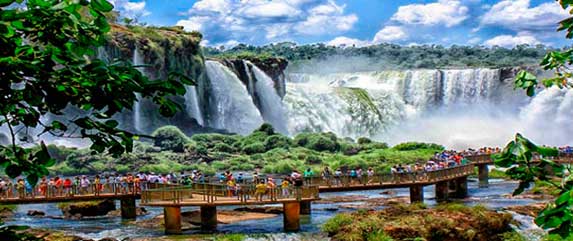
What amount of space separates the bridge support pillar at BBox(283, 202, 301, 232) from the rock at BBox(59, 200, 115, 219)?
9.08 metres

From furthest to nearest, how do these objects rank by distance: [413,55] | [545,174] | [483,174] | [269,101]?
1. [413,55]
2. [269,101]
3. [483,174]
4. [545,174]

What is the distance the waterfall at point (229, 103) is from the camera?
6450cm

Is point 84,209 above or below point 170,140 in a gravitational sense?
below

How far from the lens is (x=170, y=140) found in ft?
178

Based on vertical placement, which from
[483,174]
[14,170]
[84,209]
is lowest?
[84,209]

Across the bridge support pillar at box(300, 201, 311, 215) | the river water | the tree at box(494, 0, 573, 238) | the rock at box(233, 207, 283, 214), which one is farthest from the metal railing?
the tree at box(494, 0, 573, 238)

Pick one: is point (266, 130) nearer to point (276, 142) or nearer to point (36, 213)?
point (276, 142)

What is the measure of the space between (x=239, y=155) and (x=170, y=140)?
5.07 meters

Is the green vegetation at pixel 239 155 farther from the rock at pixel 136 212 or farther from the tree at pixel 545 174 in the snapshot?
the tree at pixel 545 174

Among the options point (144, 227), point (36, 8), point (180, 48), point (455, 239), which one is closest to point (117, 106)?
point (36, 8)

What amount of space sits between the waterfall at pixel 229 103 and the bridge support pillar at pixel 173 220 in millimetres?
40403

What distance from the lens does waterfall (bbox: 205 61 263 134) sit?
6450 cm

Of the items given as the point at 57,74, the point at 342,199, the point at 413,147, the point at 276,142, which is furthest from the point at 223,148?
the point at 57,74

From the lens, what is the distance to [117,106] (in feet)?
13.2
